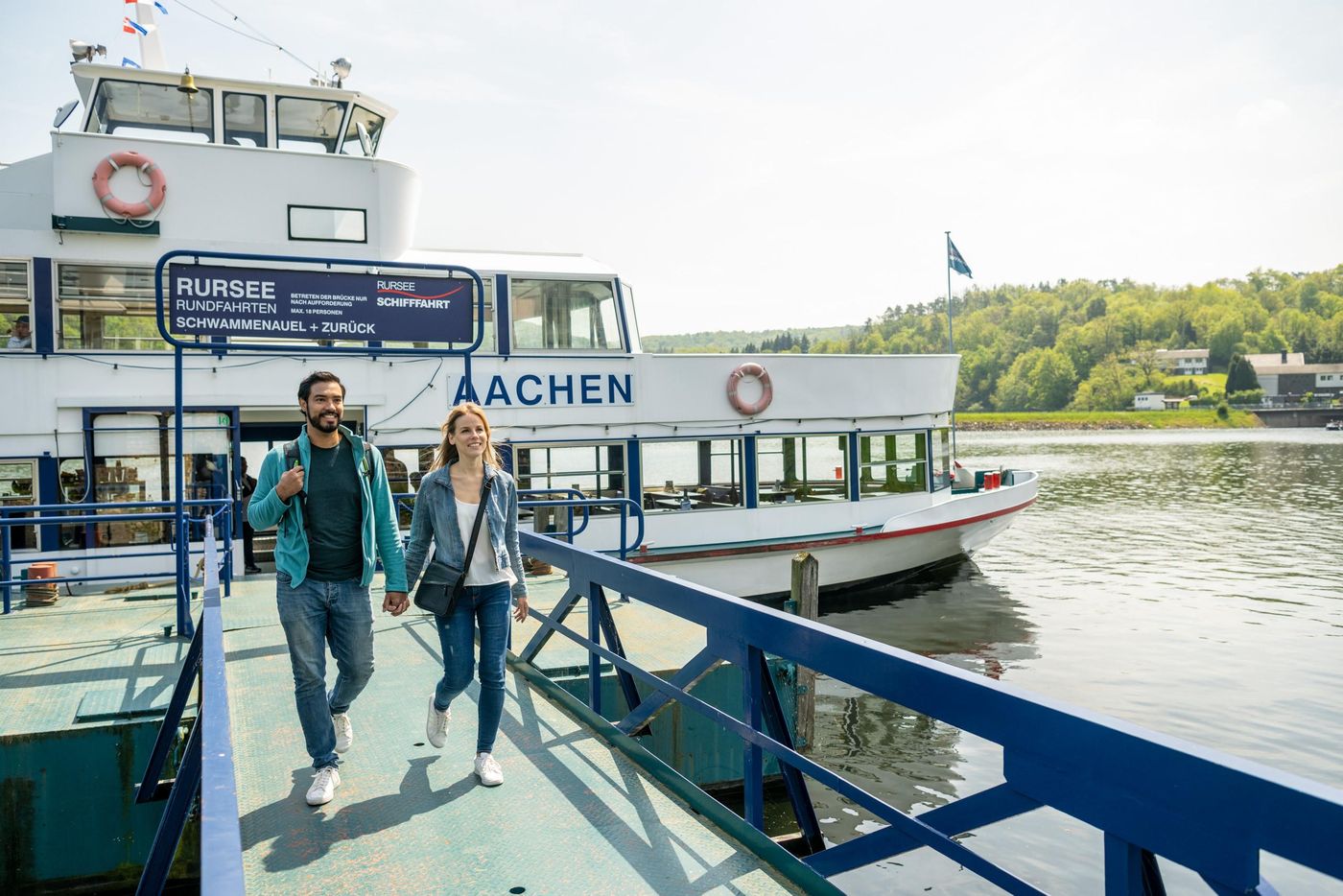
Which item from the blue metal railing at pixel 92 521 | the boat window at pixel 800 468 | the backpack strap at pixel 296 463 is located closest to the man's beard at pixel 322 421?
the backpack strap at pixel 296 463

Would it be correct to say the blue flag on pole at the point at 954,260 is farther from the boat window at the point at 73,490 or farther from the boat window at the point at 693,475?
the boat window at the point at 73,490

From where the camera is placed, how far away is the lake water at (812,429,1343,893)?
8953 mm

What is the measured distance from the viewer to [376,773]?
15.8 feet

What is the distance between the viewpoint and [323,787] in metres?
4.41

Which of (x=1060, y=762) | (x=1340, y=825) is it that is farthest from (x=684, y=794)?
(x=1340, y=825)

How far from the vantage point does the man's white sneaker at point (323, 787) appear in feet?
14.4

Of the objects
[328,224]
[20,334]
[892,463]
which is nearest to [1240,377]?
[892,463]

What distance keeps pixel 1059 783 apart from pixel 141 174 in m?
12.5

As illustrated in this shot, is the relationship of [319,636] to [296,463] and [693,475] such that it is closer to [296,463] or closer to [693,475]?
[296,463]

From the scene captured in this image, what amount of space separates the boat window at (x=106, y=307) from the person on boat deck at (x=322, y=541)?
29.2ft

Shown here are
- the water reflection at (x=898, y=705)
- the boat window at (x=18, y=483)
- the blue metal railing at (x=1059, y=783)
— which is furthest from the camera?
the boat window at (x=18, y=483)

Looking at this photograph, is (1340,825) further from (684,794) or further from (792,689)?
(792,689)

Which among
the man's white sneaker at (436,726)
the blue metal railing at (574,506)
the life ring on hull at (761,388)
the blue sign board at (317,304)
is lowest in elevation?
the man's white sneaker at (436,726)

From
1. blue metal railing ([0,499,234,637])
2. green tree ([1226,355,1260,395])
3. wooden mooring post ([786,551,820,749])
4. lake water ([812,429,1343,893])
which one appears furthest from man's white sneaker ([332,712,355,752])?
green tree ([1226,355,1260,395])
